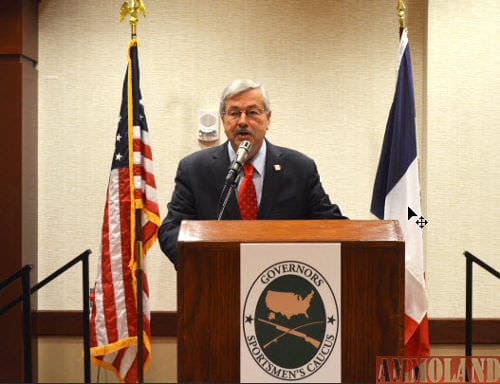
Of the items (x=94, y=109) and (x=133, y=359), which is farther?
(x=94, y=109)

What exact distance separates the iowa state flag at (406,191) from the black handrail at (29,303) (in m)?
1.73

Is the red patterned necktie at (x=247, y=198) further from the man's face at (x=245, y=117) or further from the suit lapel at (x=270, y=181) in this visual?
the man's face at (x=245, y=117)

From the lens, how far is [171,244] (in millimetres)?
2197

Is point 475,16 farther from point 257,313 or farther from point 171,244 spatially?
point 257,313

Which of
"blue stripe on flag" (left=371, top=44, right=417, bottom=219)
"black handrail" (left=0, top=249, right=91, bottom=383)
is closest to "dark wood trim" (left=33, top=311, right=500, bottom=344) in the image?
"black handrail" (left=0, top=249, right=91, bottom=383)

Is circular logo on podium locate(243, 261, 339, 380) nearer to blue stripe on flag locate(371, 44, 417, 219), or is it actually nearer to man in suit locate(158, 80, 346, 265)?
man in suit locate(158, 80, 346, 265)

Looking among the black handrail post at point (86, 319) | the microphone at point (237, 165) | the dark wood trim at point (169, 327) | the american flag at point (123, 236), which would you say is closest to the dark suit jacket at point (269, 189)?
the microphone at point (237, 165)

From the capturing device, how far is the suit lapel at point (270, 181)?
2.64 meters

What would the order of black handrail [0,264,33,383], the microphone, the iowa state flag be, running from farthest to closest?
the iowa state flag, black handrail [0,264,33,383], the microphone

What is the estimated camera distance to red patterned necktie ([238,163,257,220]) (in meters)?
2.61

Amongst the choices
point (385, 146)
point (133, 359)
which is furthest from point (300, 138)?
point (133, 359)

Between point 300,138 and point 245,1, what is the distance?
959 mm

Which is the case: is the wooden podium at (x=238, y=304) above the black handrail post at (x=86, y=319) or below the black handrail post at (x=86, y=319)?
above

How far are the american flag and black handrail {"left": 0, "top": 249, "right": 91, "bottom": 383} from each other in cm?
15
